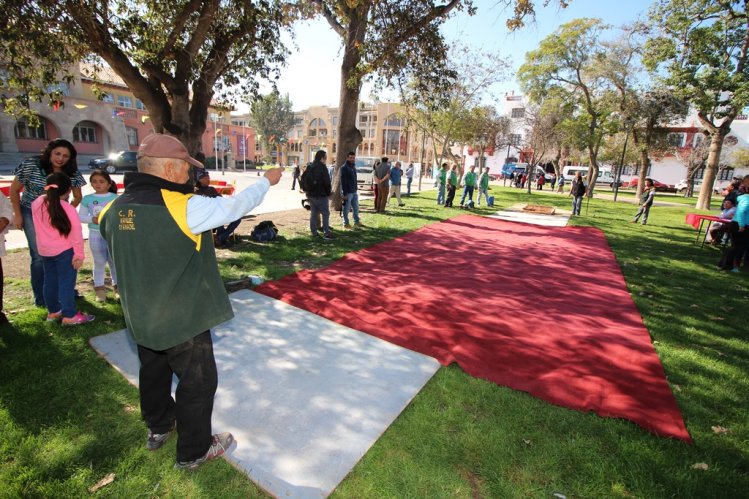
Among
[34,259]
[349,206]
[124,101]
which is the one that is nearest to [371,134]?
[124,101]

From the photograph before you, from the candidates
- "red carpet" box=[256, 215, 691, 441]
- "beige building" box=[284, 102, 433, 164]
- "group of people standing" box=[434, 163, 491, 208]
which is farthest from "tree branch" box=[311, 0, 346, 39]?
"beige building" box=[284, 102, 433, 164]

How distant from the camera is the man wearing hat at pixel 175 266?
6.19 feet

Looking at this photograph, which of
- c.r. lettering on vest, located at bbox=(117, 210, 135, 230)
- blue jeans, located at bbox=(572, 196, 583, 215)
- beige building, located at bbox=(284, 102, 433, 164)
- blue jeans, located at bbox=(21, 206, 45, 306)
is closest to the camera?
c.r. lettering on vest, located at bbox=(117, 210, 135, 230)

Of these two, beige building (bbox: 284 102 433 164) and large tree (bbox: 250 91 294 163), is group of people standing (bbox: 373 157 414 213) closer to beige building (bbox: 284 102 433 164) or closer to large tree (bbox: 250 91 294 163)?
beige building (bbox: 284 102 433 164)

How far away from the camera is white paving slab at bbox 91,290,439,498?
238 cm

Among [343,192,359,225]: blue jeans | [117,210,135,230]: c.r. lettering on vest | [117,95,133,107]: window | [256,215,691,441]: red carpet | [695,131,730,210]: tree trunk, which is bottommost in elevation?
[256,215,691,441]: red carpet

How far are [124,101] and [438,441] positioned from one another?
48.7m

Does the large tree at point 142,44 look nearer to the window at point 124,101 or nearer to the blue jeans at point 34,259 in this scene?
the blue jeans at point 34,259

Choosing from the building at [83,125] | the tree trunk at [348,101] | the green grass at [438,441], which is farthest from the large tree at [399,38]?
the building at [83,125]

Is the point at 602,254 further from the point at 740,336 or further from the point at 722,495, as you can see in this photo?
the point at 722,495

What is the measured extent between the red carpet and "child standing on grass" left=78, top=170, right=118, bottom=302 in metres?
1.96

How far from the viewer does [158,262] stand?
6.33 feet

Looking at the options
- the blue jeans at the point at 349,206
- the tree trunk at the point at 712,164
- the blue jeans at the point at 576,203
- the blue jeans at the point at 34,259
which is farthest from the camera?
the tree trunk at the point at 712,164

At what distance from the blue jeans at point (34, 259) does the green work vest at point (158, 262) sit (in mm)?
2903
